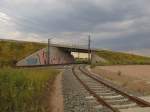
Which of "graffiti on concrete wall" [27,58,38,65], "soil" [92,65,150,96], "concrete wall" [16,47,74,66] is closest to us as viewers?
"soil" [92,65,150,96]

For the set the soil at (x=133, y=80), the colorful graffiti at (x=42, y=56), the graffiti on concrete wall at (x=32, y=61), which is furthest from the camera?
the colorful graffiti at (x=42, y=56)

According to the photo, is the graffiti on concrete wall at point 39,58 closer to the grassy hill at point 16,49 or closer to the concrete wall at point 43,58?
the concrete wall at point 43,58

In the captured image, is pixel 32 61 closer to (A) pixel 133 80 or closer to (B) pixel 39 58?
(B) pixel 39 58

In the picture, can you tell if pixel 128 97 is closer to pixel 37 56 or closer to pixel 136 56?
pixel 37 56

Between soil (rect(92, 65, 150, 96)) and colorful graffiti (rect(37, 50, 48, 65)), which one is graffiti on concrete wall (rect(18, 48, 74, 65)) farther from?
soil (rect(92, 65, 150, 96))

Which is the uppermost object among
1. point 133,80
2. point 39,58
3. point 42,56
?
point 42,56

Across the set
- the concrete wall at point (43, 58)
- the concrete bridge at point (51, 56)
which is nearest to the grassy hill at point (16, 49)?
the concrete wall at point (43, 58)

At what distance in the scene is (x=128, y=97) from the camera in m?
16.8

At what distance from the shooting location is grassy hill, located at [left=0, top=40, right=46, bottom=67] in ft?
337

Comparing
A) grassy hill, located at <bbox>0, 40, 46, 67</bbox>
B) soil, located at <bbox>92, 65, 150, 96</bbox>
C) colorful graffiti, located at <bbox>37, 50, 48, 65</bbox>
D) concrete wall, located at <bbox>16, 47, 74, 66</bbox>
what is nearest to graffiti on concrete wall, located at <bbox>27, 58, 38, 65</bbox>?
concrete wall, located at <bbox>16, 47, 74, 66</bbox>

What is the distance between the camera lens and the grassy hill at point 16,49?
337 feet

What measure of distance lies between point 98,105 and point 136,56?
133 meters

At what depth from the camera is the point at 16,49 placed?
109375mm

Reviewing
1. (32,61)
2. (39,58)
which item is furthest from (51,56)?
(32,61)
